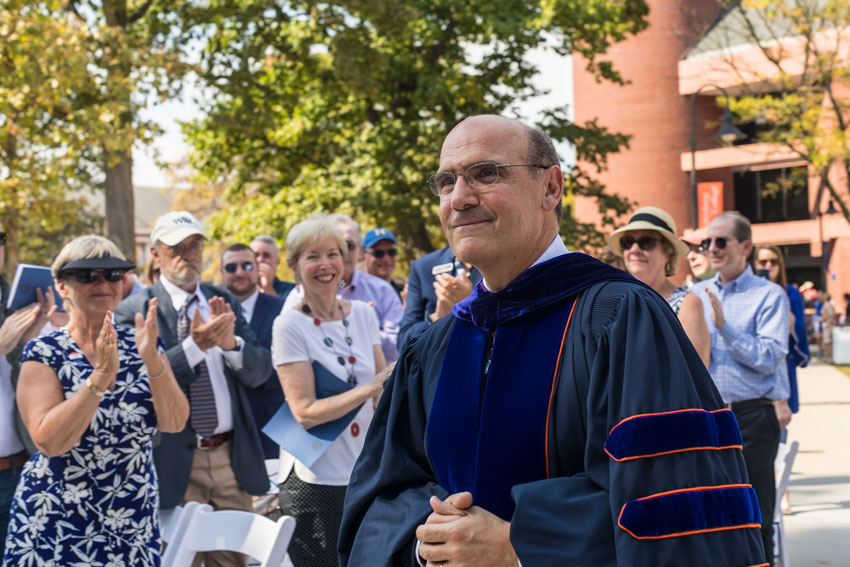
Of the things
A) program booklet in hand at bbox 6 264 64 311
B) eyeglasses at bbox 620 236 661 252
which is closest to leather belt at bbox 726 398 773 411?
eyeglasses at bbox 620 236 661 252

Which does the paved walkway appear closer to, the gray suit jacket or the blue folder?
Result: the blue folder

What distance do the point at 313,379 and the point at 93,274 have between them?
45.3 inches

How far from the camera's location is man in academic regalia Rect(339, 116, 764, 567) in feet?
6.60

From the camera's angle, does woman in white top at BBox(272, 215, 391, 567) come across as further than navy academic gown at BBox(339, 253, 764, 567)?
Yes

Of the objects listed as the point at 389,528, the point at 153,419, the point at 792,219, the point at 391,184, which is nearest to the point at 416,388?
the point at 389,528

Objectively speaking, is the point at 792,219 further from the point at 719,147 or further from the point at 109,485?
the point at 109,485

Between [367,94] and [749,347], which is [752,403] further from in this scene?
[367,94]

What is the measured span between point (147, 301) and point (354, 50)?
13.1 metres

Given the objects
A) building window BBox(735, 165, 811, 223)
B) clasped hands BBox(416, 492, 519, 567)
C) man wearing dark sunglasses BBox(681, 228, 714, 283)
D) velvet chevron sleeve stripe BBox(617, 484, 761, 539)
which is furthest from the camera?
building window BBox(735, 165, 811, 223)

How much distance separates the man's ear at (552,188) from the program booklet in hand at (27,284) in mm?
3408

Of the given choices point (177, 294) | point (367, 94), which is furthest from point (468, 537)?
point (367, 94)

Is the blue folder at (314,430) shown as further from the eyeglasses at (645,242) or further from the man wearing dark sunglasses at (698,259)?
the man wearing dark sunglasses at (698,259)

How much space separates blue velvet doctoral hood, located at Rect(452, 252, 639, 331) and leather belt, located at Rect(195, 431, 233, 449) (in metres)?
2.90

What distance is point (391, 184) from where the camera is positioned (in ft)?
65.9
